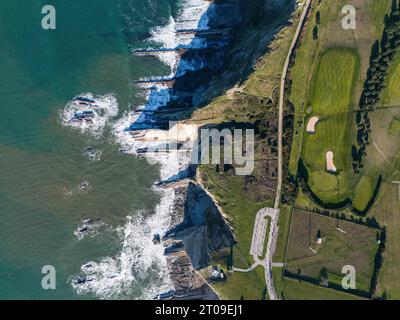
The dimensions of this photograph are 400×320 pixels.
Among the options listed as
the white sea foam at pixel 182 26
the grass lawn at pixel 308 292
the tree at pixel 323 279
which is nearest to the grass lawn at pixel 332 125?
the tree at pixel 323 279

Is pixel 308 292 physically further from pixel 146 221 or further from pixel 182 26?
pixel 182 26

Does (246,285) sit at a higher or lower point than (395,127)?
lower

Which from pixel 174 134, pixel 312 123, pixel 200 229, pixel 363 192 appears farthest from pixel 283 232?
pixel 174 134

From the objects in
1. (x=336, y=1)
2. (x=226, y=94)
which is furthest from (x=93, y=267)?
(x=336, y=1)

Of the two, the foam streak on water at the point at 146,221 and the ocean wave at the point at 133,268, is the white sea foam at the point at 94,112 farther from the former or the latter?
the ocean wave at the point at 133,268

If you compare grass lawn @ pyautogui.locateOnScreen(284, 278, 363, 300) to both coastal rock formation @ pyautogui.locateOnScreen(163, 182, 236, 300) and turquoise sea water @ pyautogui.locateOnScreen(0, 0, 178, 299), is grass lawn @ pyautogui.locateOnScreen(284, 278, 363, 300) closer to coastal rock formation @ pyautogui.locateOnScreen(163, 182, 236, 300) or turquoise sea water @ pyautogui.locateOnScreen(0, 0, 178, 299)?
coastal rock formation @ pyautogui.locateOnScreen(163, 182, 236, 300)

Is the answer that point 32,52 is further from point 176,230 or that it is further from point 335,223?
point 335,223
